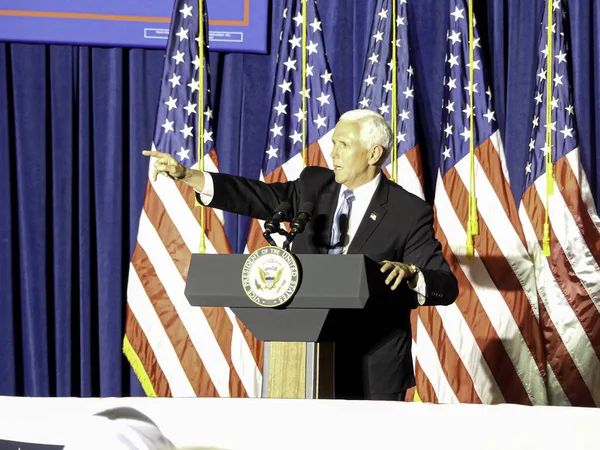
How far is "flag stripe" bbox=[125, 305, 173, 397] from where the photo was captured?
13.5ft

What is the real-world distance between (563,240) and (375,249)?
1.91m

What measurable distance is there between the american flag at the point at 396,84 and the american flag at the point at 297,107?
21 centimetres

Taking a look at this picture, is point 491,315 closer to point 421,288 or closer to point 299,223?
point 421,288

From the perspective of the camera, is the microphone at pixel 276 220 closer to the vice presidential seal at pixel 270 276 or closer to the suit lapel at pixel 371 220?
the vice presidential seal at pixel 270 276

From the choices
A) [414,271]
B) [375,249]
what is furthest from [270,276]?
[375,249]

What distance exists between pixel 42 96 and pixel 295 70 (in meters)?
1.36

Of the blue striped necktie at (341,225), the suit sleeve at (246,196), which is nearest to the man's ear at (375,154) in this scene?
the blue striped necktie at (341,225)

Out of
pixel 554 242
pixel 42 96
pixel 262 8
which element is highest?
pixel 262 8

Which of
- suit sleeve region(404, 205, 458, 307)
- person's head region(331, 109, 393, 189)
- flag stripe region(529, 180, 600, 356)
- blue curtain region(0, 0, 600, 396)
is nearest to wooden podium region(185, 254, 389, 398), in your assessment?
suit sleeve region(404, 205, 458, 307)

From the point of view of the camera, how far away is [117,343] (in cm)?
455

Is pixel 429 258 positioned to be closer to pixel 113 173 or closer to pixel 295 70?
pixel 295 70

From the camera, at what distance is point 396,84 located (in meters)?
4.26

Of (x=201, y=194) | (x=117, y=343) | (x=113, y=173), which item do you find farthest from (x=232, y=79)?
(x=201, y=194)

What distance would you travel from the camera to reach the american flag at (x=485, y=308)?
4.06 metres
